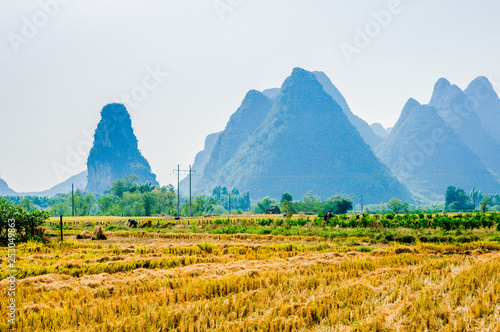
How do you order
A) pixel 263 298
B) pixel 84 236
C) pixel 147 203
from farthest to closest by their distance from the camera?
pixel 147 203 < pixel 84 236 < pixel 263 298

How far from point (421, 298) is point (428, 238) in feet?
51.8

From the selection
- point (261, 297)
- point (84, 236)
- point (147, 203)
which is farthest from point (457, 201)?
point (261, 297)

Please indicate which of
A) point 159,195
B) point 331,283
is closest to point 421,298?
point 331,283

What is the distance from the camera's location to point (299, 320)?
218 inches

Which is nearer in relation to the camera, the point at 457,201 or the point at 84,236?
the point at 84,236

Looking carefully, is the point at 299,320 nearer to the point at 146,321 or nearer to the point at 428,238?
the point at 146,321

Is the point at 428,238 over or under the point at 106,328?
under

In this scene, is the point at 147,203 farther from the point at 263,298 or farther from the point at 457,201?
the point at 457,201

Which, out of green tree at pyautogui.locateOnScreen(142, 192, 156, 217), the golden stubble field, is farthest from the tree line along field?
green tree at pyautogui.locateOnScreen(142, 192, 156, 217)

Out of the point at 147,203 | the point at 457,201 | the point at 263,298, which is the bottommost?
the point at 457,201

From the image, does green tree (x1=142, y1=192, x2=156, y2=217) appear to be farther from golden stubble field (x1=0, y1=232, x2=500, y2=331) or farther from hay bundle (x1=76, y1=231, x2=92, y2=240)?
golden stubble field (x1=0, y1=232, x2=500, y2=331)

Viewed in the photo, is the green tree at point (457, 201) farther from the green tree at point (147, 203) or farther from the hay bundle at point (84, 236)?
the hay bundle at point (84, 236)

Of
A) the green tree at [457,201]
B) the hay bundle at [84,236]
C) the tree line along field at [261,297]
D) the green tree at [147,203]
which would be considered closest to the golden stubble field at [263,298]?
the tree line along field at [261,297]

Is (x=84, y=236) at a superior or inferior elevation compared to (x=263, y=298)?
inferior
